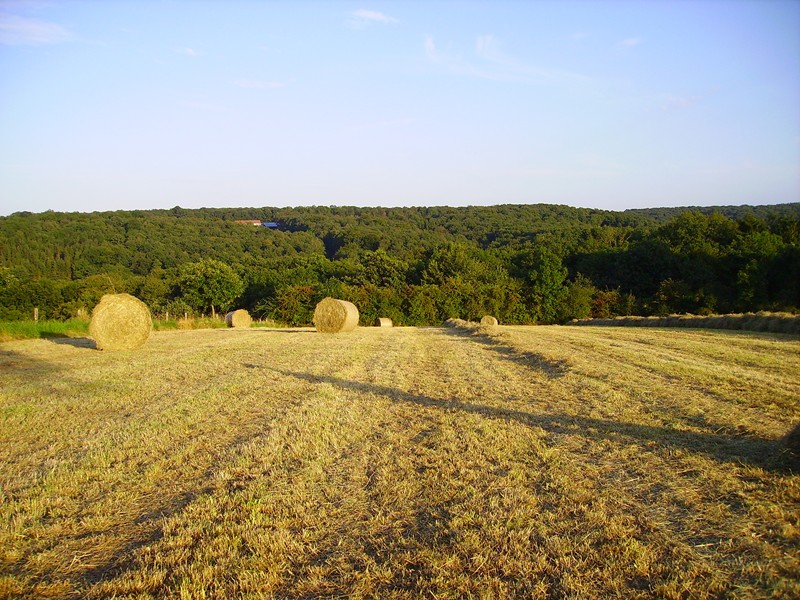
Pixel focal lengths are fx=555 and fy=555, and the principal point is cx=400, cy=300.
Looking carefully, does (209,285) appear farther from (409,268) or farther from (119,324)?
(119,324)

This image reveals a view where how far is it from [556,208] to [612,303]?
72052mm

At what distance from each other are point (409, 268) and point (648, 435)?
53.1m

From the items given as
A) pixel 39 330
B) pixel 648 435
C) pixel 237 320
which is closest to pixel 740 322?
pixel 648 435

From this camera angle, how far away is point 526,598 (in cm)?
328

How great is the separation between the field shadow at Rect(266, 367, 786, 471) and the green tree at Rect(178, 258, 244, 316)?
42581mm

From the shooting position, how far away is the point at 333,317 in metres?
26.0

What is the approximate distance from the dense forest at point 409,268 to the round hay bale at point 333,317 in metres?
11.0

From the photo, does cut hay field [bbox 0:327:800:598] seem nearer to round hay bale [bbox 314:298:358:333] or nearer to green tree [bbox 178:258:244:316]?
round hay bale [bbox 314:298:358:333]

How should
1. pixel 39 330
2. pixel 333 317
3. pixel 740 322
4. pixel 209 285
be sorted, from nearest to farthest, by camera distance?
pixel 39 330, pixel 740 322, pixel 333 317, pixel 209 285

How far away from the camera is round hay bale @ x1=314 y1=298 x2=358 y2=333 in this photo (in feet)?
84.7

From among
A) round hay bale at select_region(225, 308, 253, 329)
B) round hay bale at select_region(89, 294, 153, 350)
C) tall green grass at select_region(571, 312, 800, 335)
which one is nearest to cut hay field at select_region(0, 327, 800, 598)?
round hay bale at select_region(89, 294, 153, 350)

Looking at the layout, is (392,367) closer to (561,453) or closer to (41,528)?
(561,453)

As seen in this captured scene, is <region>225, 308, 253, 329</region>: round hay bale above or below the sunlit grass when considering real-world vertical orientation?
below

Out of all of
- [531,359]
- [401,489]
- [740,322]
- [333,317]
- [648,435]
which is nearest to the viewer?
[401,489]
